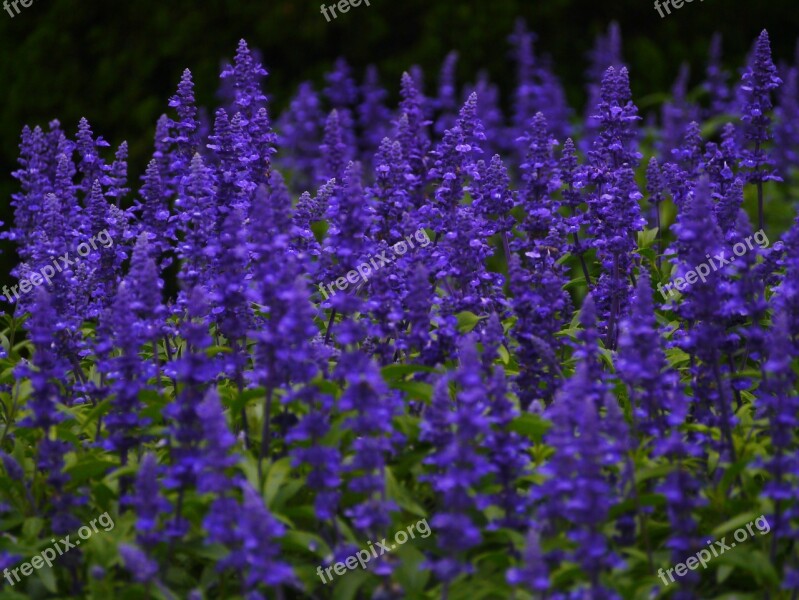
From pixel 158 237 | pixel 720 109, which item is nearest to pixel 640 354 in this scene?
pixel 158 237

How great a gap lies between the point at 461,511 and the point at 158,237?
2826 mm

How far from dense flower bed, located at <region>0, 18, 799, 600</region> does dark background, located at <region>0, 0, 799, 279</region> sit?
5.52 meters

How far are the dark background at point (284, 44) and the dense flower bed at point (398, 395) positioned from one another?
18.1 ft

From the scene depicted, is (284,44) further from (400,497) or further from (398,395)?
(400,497)

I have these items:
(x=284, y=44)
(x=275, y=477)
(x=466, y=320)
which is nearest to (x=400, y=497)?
(x=275, y=477)

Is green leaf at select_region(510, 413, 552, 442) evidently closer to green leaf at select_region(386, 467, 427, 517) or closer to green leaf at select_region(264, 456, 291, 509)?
green leaf at select_region(386, 467, 427, 517)

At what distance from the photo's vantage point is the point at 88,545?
16.3 ft

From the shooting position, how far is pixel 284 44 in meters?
15.0

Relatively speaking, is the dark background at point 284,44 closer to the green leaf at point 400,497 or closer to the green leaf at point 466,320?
the green leaf at point 466,320

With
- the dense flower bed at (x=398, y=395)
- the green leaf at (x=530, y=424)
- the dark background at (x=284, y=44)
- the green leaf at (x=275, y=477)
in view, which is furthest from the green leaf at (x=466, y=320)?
the dark background at (x=284, y=44)

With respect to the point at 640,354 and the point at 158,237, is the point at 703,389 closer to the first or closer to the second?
the point at 640,354

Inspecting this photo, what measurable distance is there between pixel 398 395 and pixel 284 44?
404 inches

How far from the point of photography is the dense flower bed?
4586 mm

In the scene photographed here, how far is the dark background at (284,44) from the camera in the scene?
13367mm
